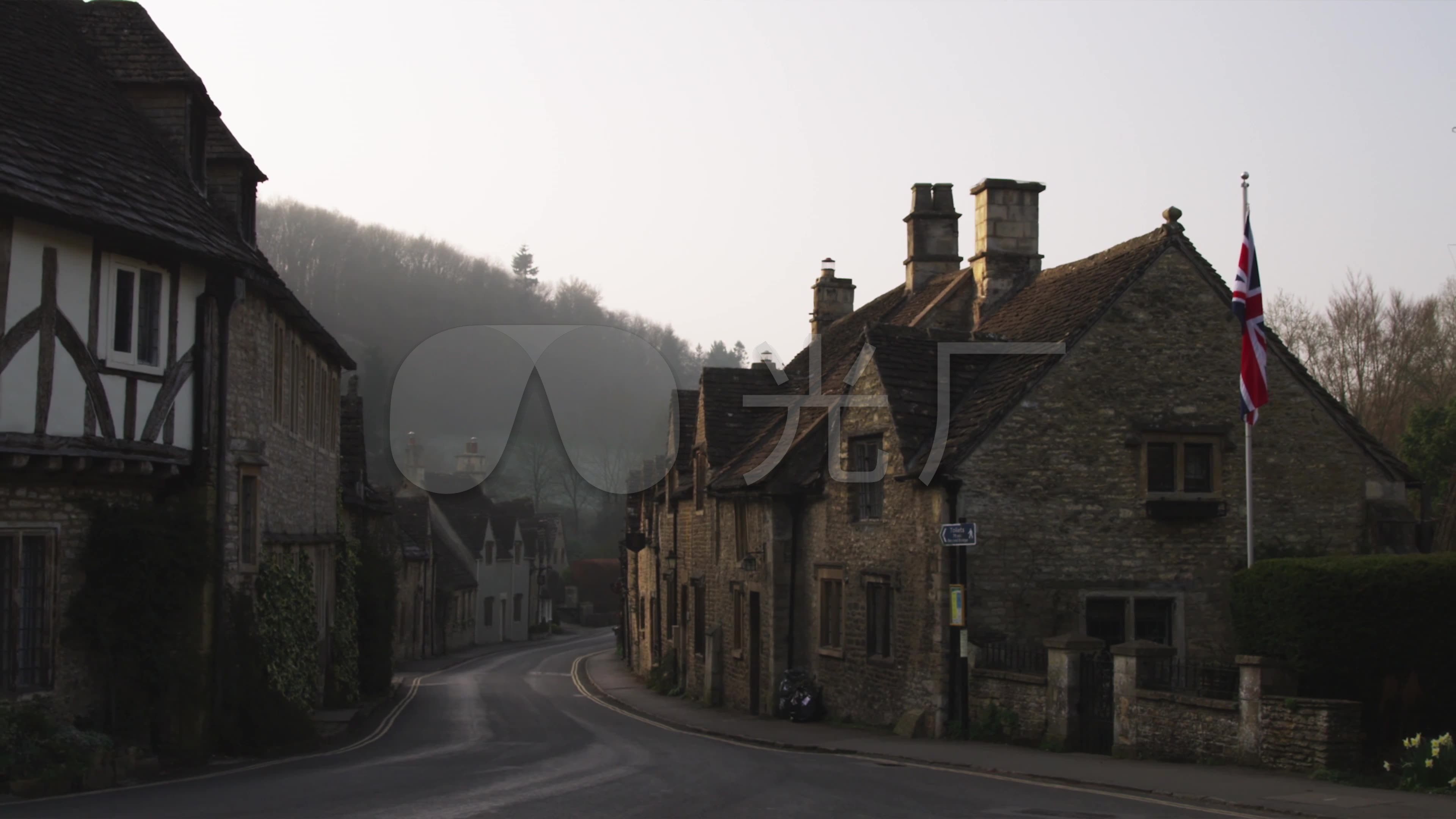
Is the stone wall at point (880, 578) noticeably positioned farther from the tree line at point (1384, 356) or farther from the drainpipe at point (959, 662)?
the tree line at point (1384, 356)

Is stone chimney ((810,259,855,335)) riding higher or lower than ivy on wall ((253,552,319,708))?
higher

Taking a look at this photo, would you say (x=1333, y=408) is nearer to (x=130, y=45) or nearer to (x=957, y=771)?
(x=957, y=771)

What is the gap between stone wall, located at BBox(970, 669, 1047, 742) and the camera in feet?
60.9

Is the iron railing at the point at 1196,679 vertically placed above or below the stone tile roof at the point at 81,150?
below

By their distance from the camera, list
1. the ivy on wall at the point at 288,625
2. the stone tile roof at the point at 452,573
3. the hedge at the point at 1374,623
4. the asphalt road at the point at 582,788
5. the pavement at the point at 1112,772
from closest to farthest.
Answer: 1. the asphalt road at the point at 582,788
2. the pavement at the point at 1112,772
3. the hedge at the point at 1374,623
4. the ivy on wall at the point at 288,625
5. the stone tile roof at the point at 452,573

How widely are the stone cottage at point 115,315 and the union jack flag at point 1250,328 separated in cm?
1349

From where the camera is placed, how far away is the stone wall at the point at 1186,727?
15.4 metres

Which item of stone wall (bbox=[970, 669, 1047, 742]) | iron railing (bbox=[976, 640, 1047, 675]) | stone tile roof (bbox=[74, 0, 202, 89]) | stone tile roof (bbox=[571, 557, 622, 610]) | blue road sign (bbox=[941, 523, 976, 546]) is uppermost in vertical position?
stone tile roof (bbox=[74, 0, 202, 89])

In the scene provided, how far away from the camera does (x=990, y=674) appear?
19.8 m

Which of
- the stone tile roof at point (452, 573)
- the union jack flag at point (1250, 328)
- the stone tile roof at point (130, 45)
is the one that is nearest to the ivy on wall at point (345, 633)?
the stone tile roof at point (130, 45)

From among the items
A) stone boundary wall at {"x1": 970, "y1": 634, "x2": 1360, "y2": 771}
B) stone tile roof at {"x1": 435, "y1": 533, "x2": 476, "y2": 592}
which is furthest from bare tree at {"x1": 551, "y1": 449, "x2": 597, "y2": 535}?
stone boundary wall at {"x1": 970, "y1": 634, "x2": 1360, "y2": 771}

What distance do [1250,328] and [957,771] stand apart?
778cm

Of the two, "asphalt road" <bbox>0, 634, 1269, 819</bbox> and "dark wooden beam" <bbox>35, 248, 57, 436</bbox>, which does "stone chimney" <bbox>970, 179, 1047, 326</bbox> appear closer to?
"asphalt road" <bbox>0, 634, 1269, 819</bbox>

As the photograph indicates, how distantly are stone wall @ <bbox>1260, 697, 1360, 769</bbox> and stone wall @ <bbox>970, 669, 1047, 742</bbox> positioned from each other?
3949mm
